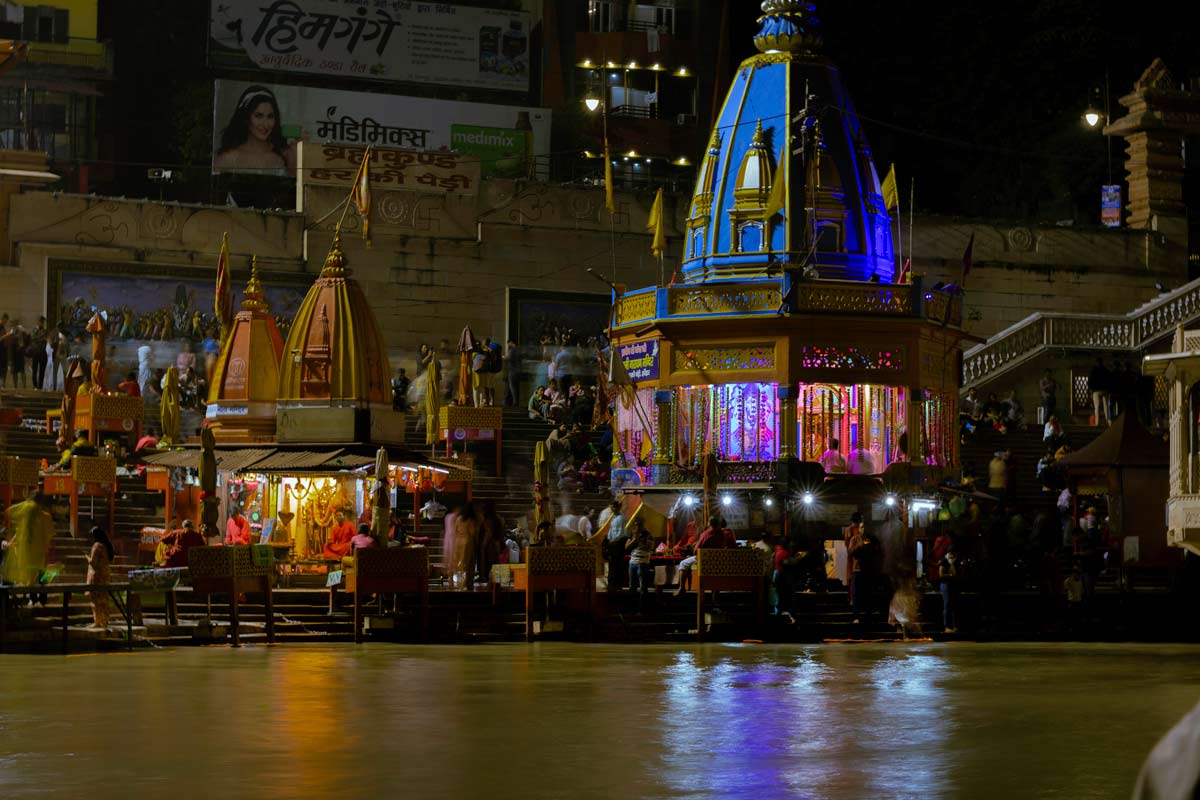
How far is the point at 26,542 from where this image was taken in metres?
19.1

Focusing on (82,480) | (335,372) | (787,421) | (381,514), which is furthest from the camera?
(335,372)

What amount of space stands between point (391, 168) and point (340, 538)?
15703mm

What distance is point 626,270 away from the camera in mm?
41781

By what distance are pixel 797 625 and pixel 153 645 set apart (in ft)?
23.1

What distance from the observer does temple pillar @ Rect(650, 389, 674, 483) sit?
2798cm

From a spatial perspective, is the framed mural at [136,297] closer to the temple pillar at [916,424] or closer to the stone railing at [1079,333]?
the stone railing at [1079,333]

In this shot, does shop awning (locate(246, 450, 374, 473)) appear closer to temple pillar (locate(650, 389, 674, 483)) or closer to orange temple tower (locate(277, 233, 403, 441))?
orange temple tower (locate(277, 233, 403, 441))

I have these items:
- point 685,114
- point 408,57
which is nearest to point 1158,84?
point 685,114

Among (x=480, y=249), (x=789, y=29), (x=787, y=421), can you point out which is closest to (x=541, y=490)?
(x=787, y=421)

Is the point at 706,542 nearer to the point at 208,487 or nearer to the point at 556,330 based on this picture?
the point at 208,487

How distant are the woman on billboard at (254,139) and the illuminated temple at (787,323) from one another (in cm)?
1983

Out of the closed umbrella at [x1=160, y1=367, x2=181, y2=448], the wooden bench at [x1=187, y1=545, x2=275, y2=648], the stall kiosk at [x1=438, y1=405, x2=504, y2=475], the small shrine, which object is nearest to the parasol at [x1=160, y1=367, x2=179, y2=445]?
the closed umbrella at [x1=160, y1=367, x2=181, y2=448]

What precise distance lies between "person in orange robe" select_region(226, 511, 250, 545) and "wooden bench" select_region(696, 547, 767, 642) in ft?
22.9

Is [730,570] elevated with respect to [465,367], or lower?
lower
